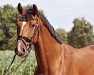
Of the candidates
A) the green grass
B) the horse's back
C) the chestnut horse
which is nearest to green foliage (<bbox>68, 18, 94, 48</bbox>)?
the green grass

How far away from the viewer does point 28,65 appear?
1488 cm

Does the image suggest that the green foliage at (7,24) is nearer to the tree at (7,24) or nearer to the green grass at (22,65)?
the tree at (7,24)

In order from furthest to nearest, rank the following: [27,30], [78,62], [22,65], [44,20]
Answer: [22,65]
[78,62]
[44,20]
[27,30]

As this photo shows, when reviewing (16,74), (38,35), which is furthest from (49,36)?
(16,74)

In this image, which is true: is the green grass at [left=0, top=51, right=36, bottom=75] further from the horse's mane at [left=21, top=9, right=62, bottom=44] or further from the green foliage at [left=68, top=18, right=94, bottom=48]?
the green foliage at [left=68, top=18, right=94, bottom=48]

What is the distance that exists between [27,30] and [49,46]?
54 centimetres

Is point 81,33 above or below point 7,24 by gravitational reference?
below

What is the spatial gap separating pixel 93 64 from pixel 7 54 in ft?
31.8

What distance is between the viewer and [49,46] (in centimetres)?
606

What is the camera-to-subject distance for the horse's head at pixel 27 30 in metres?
5.68

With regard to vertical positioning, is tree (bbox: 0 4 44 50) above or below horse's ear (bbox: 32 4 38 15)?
above

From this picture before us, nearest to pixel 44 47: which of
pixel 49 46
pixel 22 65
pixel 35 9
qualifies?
pixel 49 46

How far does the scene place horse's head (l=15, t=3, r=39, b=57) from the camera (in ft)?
18.6

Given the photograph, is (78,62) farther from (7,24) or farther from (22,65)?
(7,24)
